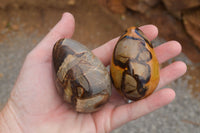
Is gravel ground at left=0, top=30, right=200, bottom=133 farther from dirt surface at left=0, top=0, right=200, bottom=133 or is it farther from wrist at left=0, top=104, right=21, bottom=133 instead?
wrist at left=0, top=104, right=21, bottom=133

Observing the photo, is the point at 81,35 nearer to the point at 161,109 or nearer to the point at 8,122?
the point at 161,109

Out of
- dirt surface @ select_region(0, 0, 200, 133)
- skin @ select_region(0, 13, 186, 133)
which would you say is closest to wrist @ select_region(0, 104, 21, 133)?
skin @ select_region(0, 13, 186, 133)

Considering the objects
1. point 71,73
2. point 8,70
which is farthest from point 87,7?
point 71,73

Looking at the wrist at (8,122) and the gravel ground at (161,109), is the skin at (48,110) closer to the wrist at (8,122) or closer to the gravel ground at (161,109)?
the wrist at (8,122)

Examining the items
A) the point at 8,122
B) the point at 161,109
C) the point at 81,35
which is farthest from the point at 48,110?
the point at 81,35

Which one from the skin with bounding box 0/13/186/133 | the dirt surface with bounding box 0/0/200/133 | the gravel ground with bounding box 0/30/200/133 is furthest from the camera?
the dirt surface with bounding box 0/0/200/133

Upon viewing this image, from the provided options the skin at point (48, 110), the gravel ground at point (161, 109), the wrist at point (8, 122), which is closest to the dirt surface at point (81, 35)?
the gravel ground at point (161, 109)

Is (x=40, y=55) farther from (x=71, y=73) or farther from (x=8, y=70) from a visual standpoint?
(x=8, y=70)
